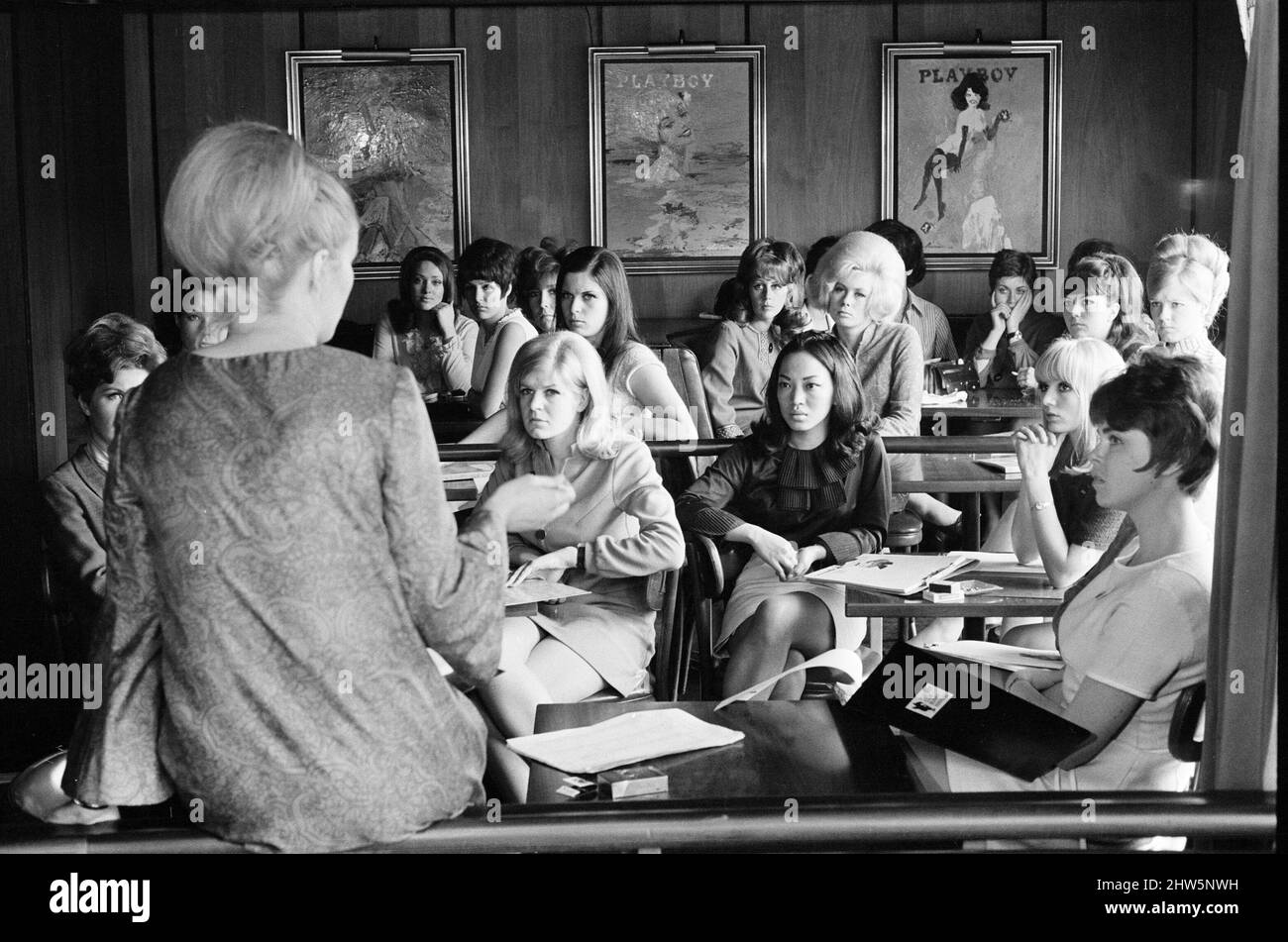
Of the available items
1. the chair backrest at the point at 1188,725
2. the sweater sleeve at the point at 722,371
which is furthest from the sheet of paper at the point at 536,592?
the sweater sleeve at the point at 722,371

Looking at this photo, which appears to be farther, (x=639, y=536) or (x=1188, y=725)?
(x=639, y=536)

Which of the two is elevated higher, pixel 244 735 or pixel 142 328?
pixel 142 328

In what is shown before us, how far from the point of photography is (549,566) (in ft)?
10.3

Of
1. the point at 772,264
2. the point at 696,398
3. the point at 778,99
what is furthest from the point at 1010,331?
the point at 696,398

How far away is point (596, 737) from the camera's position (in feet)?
6.55

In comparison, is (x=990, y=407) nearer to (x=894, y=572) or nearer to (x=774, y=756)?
(x=894, y=572)

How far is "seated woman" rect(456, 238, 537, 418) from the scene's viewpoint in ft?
16.5

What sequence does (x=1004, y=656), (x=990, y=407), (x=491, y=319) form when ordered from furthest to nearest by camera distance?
(x=491, y=319) < (x=990, y=407) < (x=1004, y=656)

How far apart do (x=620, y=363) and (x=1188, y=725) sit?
2388 millimetres

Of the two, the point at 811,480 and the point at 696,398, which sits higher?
the point at 696,398

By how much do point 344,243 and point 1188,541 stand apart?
1421mm

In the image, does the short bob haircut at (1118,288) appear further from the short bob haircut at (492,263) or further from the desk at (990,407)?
the short bob haircut at (492,263)
